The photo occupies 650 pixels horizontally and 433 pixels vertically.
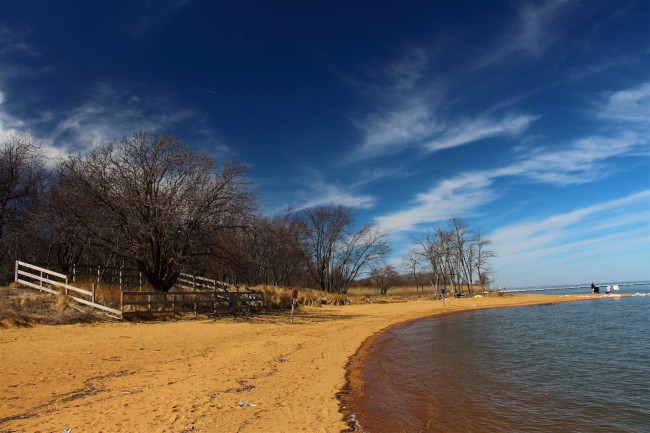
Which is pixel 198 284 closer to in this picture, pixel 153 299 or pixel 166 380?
pixel 153 299

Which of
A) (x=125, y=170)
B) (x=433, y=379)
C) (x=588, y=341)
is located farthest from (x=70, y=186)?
(x=588, y=341)

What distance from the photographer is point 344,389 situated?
8.38 metres

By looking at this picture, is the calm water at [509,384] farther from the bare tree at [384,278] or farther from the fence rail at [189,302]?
the bare tree at [384,278]

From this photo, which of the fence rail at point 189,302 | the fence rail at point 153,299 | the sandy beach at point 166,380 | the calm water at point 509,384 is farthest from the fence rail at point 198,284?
the calm water at point 509,384

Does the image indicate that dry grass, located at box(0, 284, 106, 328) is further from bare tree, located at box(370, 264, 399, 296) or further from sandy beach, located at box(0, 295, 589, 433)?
bare tree, located at box(370, 264, 399, 296)

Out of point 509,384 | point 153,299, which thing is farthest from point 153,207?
point 509,384

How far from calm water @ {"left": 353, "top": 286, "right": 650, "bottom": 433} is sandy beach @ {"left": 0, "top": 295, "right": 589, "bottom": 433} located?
119cm

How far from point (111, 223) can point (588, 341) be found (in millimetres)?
22377

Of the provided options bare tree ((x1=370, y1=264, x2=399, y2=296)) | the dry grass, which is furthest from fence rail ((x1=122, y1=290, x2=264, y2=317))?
bare tree ((x1=370, y1=264, x2=399, y2=296))

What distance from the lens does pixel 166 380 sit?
8164 mm

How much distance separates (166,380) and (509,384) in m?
7.81

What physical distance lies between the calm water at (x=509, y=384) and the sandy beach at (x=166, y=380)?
3.91 ft

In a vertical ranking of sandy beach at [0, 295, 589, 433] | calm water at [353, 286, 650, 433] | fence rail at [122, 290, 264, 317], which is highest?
fence rail at [122, 290, 264, 317]

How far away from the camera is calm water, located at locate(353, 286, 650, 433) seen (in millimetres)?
6541
